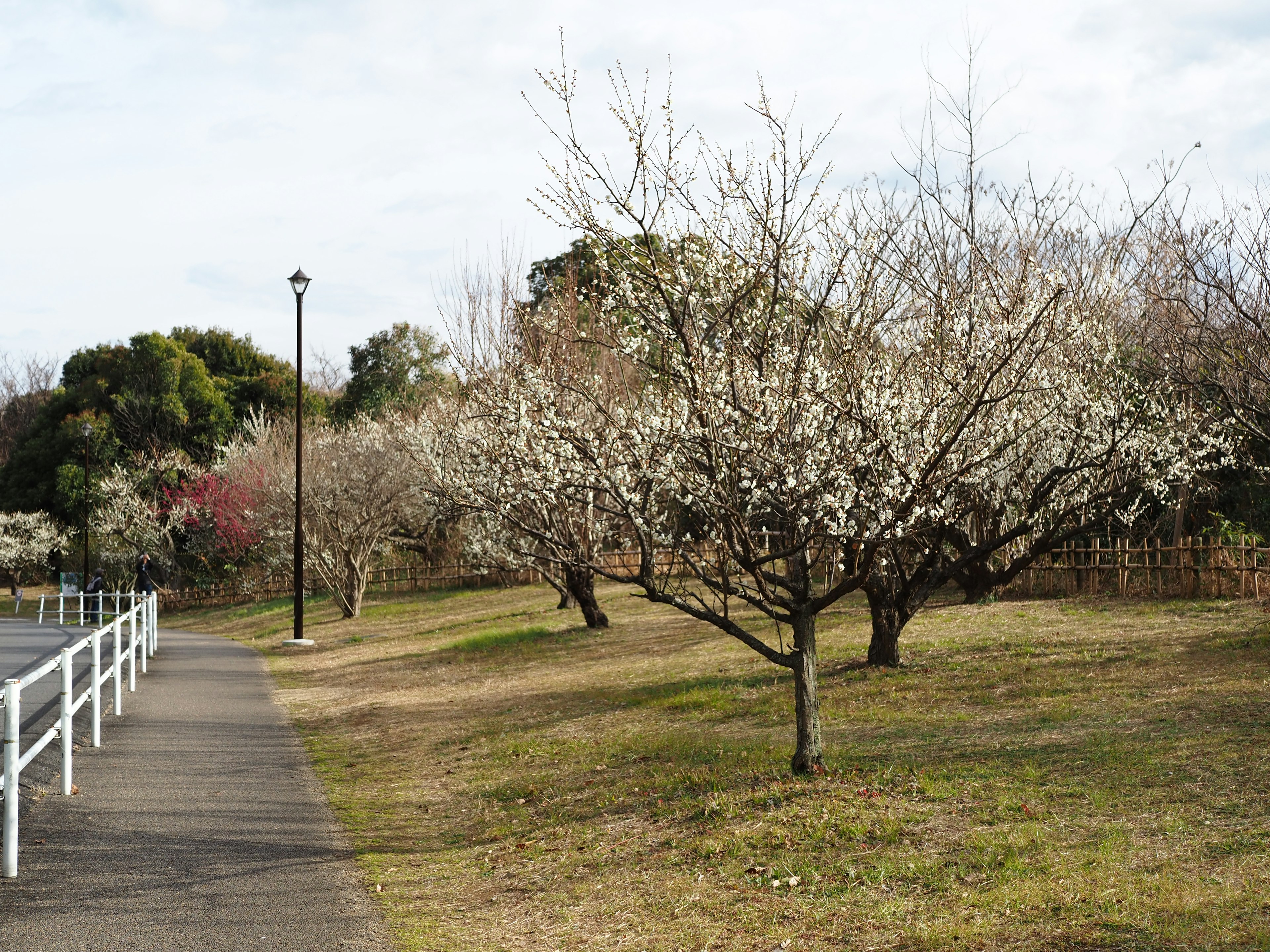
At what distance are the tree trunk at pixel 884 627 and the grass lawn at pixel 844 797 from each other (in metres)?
0.29

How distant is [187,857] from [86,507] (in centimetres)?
3179

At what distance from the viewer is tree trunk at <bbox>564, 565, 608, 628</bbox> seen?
18906 millimetres

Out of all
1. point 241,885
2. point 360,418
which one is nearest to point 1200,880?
point 241,885

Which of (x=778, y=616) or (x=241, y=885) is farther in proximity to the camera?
(x=778, y=616)

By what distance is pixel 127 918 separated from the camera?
5246 mm

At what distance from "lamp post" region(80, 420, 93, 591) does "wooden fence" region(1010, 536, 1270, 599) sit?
2684cm

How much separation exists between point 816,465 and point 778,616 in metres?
Answer: 1.16

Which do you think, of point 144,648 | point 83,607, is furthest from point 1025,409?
point 83,607

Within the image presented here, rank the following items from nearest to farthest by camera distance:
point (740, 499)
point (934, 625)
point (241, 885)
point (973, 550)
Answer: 1. point (241, 885)
2. point (740, 499)
3. point (973, 550)
4. point (934, 625)

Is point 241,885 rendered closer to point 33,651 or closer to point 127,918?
point 127,918

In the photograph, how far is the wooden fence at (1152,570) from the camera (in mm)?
15977

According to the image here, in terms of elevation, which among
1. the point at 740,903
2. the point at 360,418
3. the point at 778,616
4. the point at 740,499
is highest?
the point at 360,418

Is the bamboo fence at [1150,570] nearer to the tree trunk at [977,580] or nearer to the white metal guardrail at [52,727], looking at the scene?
the tree trunk at [977,580]

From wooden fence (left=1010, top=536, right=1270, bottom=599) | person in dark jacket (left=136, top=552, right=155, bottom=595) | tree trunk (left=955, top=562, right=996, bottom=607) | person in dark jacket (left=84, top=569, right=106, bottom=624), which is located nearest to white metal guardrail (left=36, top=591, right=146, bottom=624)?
person in dark jacket (left=84, top=569, right=106, bottom=624)
